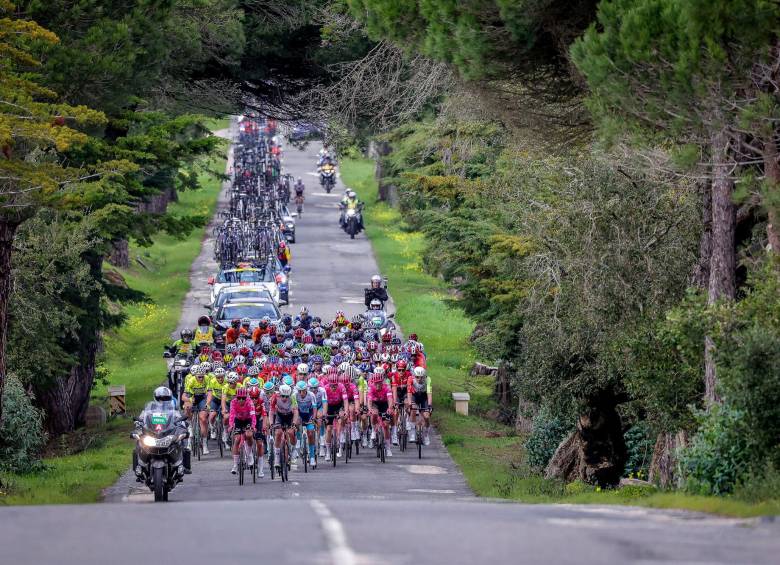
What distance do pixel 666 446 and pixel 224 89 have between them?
16.1m

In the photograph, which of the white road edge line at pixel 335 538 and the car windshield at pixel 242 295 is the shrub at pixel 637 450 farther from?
the white road edge line at pixel 335 538

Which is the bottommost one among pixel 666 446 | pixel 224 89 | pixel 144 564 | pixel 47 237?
pixel 144 564

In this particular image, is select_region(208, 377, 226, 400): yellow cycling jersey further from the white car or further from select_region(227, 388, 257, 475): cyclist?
the white car

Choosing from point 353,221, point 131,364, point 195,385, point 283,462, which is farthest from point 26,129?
point 353,221

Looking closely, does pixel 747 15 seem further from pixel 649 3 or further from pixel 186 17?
pixel 186 17

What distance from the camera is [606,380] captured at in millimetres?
26984

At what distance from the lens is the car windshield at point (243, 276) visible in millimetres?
48000

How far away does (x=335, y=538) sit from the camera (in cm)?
1248

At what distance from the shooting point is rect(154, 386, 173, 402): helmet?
72.2 feet

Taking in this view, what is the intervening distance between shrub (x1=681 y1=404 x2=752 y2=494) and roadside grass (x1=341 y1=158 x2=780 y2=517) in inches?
12.5

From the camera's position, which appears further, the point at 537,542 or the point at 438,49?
the point at 438,49

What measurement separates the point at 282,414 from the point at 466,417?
12.6 m

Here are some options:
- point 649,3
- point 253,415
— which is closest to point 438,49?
point 649,3

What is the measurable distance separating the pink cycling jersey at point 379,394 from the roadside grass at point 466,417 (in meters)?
1.92
